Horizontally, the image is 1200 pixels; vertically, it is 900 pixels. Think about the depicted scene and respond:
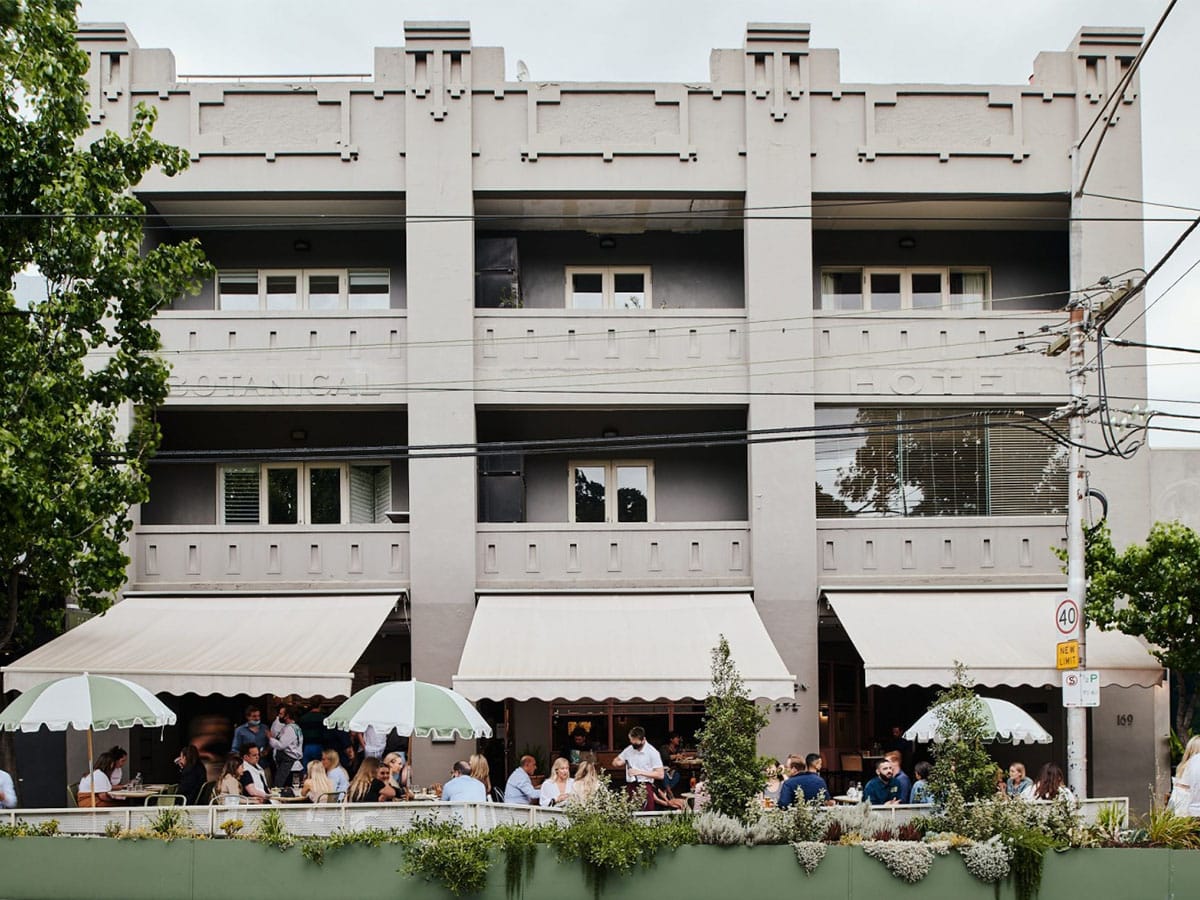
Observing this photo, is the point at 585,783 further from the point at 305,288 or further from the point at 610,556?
the point at 305,288

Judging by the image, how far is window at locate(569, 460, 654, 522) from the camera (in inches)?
870

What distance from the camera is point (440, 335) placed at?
20594mm

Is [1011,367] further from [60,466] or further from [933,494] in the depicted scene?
[60,466]

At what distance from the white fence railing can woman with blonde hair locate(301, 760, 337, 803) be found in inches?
55.6

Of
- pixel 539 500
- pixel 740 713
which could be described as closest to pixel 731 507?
pixel 539 500

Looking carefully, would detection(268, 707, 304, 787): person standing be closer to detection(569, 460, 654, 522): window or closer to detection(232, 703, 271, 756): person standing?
detection(232, 703, 271, 756): person standing

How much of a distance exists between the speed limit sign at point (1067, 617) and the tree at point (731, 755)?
4.74m

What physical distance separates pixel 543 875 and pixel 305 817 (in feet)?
8.86

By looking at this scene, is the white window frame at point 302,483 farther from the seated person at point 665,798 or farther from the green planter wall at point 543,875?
the green planter wall at point 543,875

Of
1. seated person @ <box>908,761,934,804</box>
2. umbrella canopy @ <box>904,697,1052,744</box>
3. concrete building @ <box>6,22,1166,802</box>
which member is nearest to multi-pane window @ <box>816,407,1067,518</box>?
concrete building @ <box>6,22,1166,802</box>

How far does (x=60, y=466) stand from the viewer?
15.5m

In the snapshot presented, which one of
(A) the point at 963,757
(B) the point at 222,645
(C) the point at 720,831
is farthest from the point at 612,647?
(A) the point at 963,757

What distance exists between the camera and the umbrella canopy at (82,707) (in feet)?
47.6

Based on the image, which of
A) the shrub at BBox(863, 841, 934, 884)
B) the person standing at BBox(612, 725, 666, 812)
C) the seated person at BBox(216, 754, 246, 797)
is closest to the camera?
the shrub at BBox(863, 841, 934, 884)
